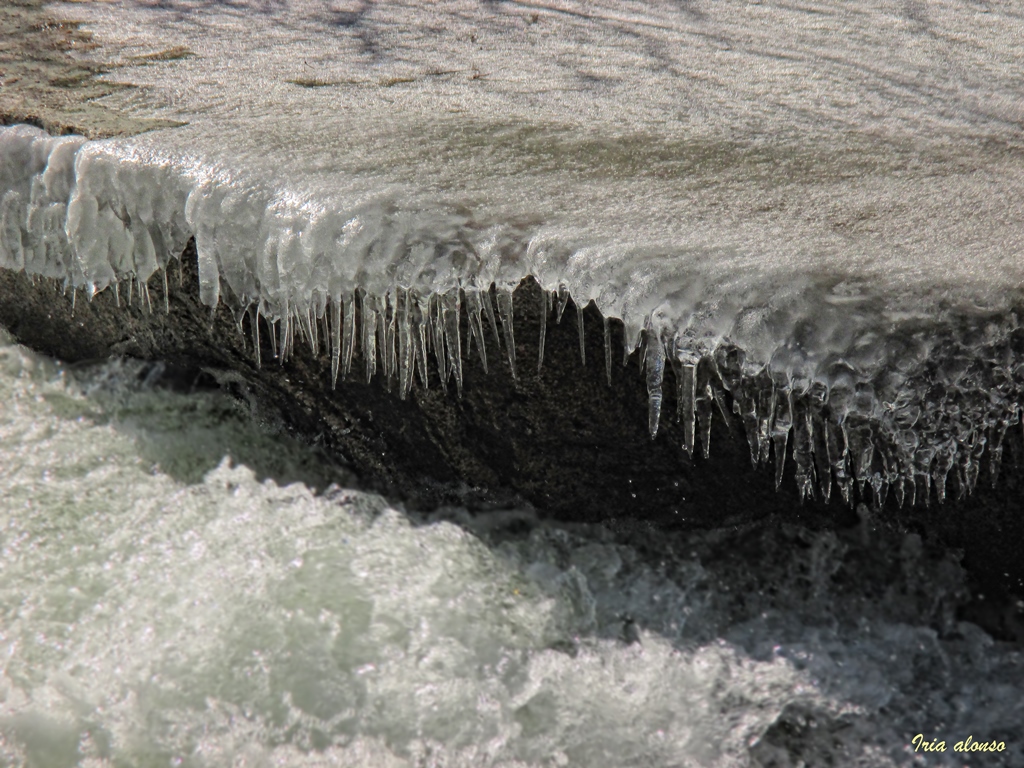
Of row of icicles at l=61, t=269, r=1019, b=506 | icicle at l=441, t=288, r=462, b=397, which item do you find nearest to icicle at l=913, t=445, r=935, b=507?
row of icicles at l=61, t=269, r=1019, b=506

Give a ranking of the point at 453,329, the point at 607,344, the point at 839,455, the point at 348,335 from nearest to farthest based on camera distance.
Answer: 1. the point at 839,455
2. the point at 607,344
3. the point at 453,329
4. the point at 348,335

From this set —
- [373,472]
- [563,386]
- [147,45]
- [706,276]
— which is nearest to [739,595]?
[563,386]

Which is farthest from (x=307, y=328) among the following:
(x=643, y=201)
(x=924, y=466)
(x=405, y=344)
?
(x=924, y=466)

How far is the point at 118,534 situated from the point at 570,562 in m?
1.22

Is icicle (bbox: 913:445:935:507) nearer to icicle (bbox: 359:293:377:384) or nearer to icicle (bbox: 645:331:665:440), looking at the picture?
icicle (bbox: 645:331:665:440)

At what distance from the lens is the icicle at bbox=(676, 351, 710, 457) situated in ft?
7.02

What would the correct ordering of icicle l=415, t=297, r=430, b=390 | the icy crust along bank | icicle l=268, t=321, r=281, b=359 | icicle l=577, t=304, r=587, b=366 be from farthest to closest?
icicle l=268, t=321, r=281, b=359
icicle l=415, t=297, r=430, b=390
icicle l=577, t=304, r=587, b=366
the icy crust along bank

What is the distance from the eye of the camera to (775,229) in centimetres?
219

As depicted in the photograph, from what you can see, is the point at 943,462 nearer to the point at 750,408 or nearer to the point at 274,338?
the point at 750,408

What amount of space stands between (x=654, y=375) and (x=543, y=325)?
294 millimetres

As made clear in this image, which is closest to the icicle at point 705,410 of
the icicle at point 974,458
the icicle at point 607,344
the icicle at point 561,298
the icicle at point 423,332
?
the icicle at point 607,344

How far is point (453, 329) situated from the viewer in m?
2.37

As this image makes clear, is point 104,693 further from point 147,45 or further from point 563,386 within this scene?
point 147,45

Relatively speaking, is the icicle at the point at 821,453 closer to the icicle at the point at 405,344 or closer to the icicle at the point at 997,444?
the icicle at the point at 997,444
